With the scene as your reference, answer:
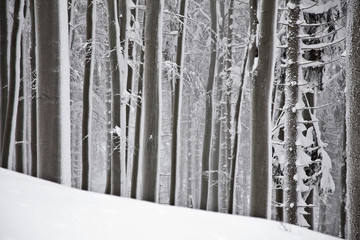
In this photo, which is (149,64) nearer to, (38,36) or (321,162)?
(38,36)

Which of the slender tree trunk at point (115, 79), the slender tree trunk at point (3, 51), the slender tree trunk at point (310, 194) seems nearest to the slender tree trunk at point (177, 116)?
the slender tree trunk at point (115, 79)

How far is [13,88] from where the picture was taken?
1131 centimetres

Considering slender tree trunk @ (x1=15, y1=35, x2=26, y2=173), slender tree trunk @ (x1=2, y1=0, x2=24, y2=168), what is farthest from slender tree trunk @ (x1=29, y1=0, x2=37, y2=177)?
slender tree trunk @ (x1=15, y1=35, x2=26, y2=173)

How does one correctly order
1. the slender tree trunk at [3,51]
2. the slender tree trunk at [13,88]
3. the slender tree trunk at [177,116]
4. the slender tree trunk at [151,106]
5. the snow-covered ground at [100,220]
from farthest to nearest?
1. the slender tree trunk at [3,51]
2. the slender tree trunk at [13,88]
3. the slender tree trunk at [177,116]
4. the slender tree trunk at [151,106]
5. the snow-covered ground at [100,220]

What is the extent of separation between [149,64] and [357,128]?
451cm

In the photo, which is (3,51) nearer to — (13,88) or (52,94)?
(13,88)

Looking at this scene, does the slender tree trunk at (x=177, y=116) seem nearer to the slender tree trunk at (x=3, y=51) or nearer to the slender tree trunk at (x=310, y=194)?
the slender tree trunk at (x=310, y=194)

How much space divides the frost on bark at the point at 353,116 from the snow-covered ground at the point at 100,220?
79 centimetres

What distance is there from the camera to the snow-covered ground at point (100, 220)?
8.65 feet

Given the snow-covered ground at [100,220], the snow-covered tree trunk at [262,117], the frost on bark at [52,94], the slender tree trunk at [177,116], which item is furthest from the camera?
the slender tree trunk at [177,116]

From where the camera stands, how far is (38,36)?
5762 millimetres

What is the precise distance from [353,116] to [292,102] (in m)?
4.08

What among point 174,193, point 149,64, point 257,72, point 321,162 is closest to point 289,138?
point 321,162

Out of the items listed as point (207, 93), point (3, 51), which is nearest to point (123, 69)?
point (207, 93)
